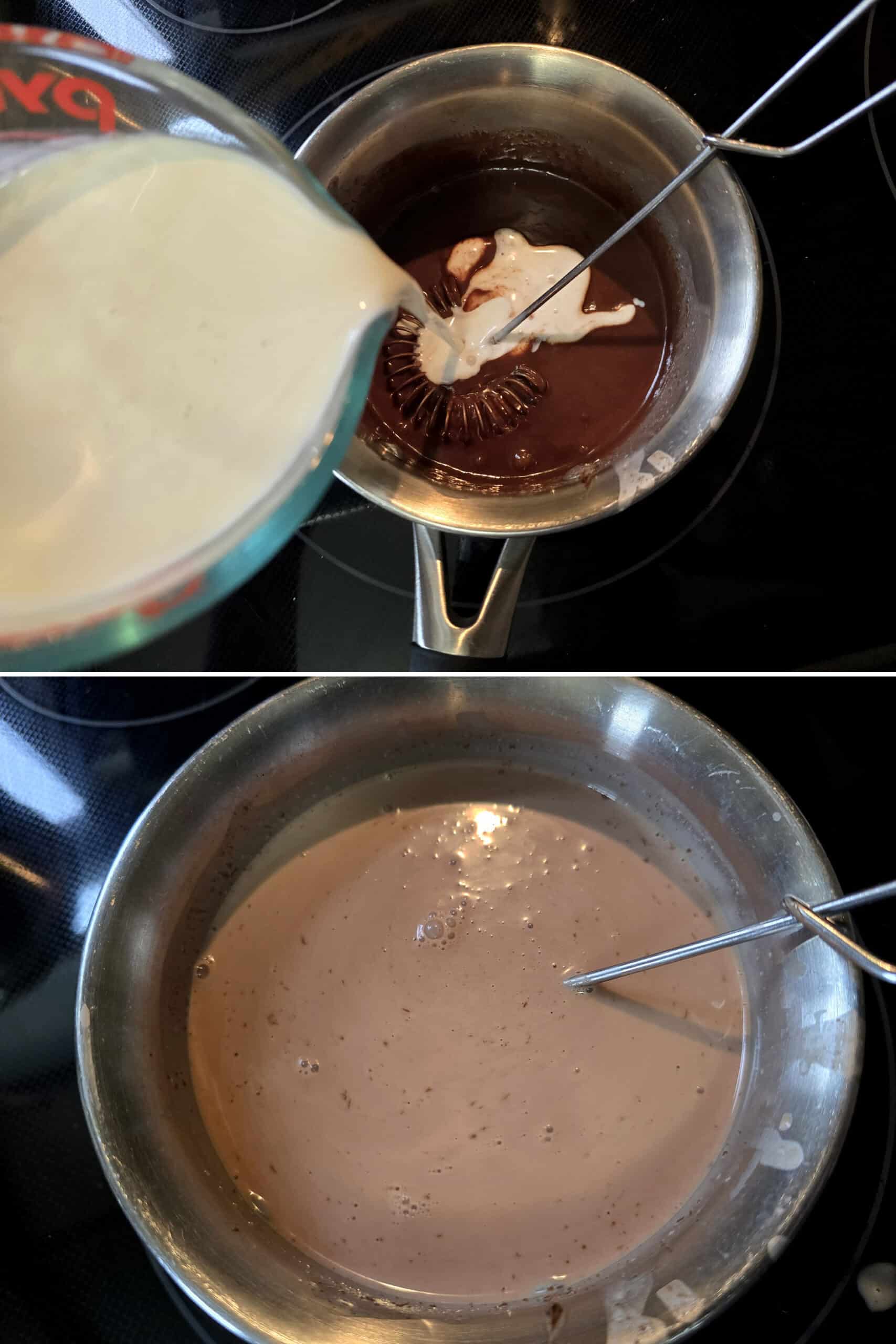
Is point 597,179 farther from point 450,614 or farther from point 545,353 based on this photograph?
point 450,614

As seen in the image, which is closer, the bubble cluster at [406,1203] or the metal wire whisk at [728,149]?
the metal wire whisk at [728,149]

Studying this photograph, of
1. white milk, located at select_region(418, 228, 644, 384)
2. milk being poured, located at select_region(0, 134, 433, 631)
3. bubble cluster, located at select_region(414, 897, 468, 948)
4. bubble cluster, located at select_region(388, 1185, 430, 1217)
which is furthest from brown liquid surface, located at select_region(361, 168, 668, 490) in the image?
bubble cluster, located at select_region(388, 1185, 430, 1217)

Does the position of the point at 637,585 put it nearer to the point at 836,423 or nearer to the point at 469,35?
the point at 836,423

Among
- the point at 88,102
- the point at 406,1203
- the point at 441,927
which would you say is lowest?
the point at 406,1203

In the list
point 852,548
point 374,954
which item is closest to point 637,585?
point 852,548

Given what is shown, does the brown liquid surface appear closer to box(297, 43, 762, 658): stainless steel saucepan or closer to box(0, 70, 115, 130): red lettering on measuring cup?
box(297, 43, 762, 658): stainless steel saucepan

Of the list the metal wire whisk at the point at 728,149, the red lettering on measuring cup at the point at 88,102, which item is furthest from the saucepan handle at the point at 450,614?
the red lettering on measuring cup at the point at 88,102

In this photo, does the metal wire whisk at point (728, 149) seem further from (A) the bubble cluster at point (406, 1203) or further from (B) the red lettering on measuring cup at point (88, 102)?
(A) the bubble cluster at point (406, 1203)

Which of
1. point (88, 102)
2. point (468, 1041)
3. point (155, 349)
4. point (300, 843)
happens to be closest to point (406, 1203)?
point (468, 1041)
